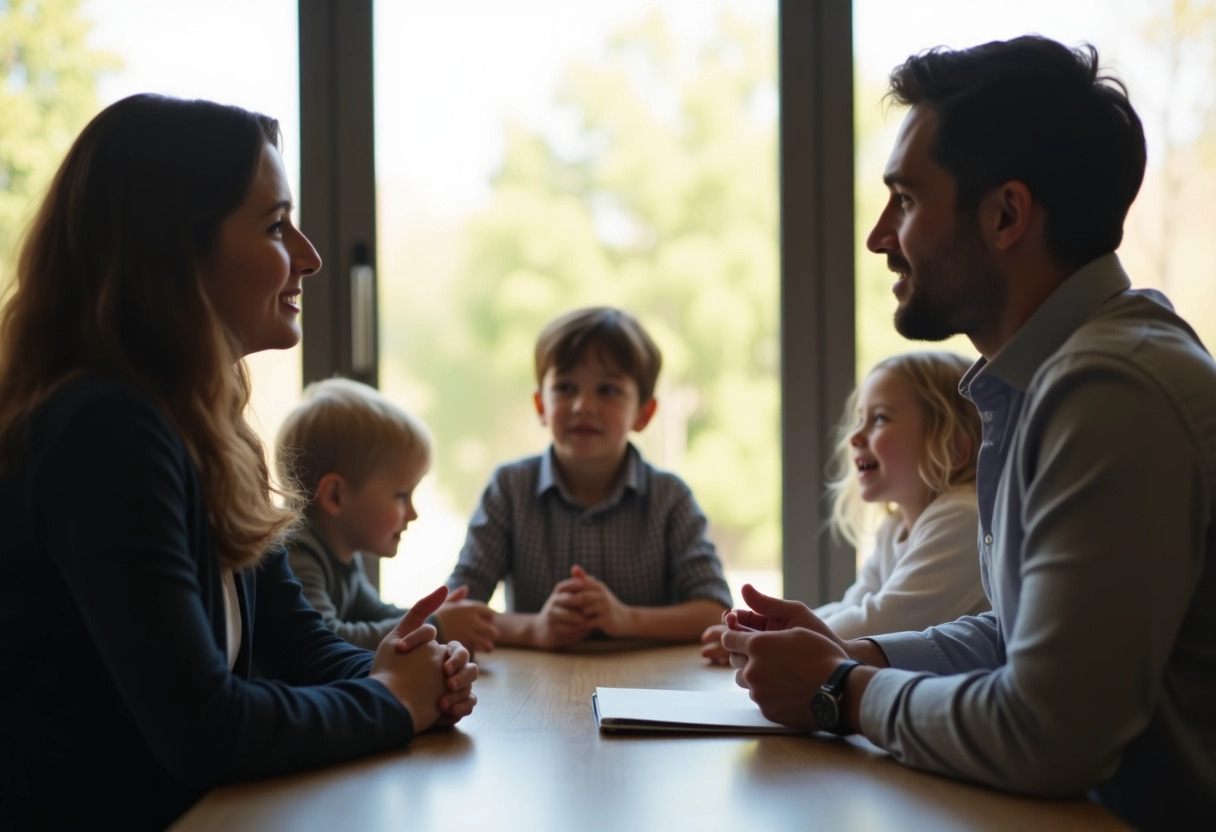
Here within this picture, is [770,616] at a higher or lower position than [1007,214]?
lower

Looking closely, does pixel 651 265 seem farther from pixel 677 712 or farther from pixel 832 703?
pixel 832 703

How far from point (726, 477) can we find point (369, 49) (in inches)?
50.8

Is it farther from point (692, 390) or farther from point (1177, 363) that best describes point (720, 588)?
point (1177, 363)

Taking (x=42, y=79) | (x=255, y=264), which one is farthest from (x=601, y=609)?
(x=42, y=79)

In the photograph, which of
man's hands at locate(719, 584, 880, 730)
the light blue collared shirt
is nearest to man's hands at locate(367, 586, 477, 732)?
man's hands at locate(719, 584, 880, 730)

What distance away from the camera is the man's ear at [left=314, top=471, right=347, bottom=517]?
203 cm

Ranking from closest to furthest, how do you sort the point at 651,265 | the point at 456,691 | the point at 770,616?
A: the point at 456,691 < the point at 770,616 < the point at 651,265

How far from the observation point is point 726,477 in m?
2.82

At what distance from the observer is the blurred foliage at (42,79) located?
8.59ft

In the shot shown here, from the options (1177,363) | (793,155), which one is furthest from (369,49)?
(1177,363)

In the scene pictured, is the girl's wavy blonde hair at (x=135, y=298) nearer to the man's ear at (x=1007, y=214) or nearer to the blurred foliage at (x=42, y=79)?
the man's ear at (x=1007, y=214)

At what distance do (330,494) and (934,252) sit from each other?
44.6 inches

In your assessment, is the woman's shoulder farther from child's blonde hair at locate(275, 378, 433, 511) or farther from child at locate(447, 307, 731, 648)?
child at locate(447, 307, 731, 648)

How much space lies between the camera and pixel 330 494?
2.03 m
